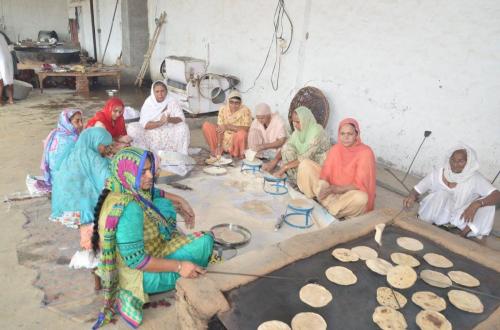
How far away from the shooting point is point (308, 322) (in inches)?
60.7

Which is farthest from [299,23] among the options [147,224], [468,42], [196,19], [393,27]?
[147,224]

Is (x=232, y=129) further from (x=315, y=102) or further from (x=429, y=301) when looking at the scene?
(x=429, y=301)

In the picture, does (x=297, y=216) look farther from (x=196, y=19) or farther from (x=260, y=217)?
(x=196, y=19)

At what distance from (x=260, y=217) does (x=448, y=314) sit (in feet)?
5.38

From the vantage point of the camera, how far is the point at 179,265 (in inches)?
70.7

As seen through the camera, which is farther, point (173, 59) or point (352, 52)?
point (173, 59)

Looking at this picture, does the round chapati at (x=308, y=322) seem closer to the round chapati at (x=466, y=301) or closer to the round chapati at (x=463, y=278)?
the round chapati at (x=466, y=301)

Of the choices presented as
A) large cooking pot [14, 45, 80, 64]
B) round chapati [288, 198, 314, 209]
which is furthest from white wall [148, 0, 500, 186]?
large cooking pot [14, 45, 80, 64]

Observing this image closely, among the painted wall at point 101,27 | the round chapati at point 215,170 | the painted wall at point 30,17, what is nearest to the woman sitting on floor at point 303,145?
the round chapati at point 215,170

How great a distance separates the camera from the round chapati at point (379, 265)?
1885 mm

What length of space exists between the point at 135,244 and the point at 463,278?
1.71m

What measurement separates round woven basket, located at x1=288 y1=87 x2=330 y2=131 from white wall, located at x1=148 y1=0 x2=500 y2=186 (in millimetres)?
181

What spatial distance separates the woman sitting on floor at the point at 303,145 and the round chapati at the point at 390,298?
6.58 ft

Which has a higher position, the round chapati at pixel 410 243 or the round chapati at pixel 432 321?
the round chapati at pixel 410 243
